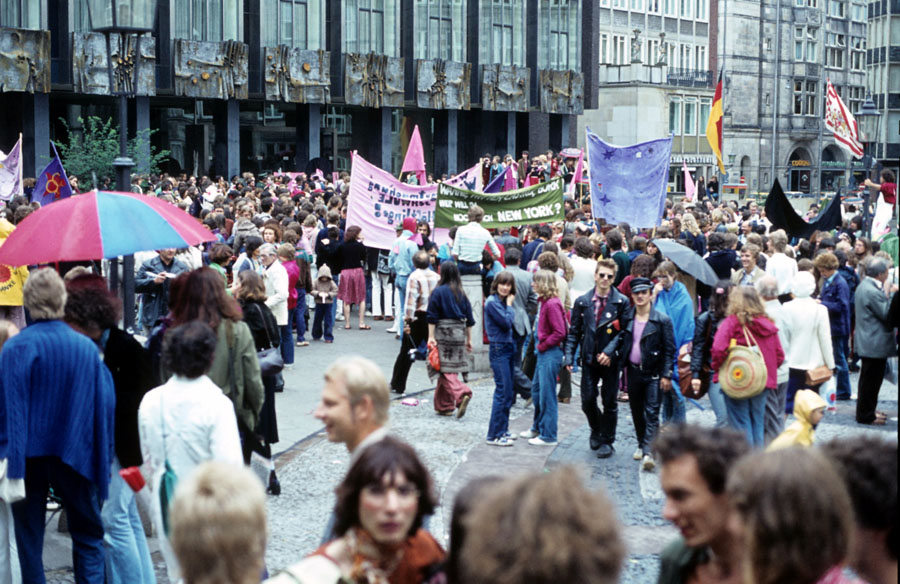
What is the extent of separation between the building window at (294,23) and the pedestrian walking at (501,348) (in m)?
36.1

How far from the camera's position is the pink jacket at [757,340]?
8656 millimetres

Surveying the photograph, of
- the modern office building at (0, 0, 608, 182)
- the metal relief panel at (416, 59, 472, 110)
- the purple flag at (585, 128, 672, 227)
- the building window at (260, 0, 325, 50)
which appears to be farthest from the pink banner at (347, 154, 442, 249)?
the metal relief panel at (416, 59, 472, 110)

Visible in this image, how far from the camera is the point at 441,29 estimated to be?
50969 mm

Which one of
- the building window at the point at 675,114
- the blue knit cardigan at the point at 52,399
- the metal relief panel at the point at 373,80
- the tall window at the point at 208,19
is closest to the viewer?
the blue knit cardigan at the point at 52,399

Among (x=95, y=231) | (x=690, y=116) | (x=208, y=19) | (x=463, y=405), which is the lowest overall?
(x=463, y=405)

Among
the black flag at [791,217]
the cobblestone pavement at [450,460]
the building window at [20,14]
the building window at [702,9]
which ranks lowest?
Result: the cobblestone pavement at [450,460]

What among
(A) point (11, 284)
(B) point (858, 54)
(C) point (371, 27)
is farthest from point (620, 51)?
(A) point (11, 284)

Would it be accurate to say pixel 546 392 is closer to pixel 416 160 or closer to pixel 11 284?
pixel 11 284

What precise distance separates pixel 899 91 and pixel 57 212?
80.6 m

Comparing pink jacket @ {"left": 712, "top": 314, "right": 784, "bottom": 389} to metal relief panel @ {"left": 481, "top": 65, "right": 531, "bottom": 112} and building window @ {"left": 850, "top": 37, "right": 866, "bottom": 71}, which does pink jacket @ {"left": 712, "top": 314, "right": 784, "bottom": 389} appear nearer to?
metal relief panel @ {"left": 481, "top": 65, "right": 531, "bottom": 112}

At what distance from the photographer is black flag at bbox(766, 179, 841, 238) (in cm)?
1755

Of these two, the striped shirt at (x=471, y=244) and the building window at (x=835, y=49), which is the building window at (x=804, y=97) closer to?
the building window at (x=835, y=49)

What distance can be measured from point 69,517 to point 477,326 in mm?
8527

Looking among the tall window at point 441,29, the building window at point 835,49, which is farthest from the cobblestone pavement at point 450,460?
the building window at point 835,49
